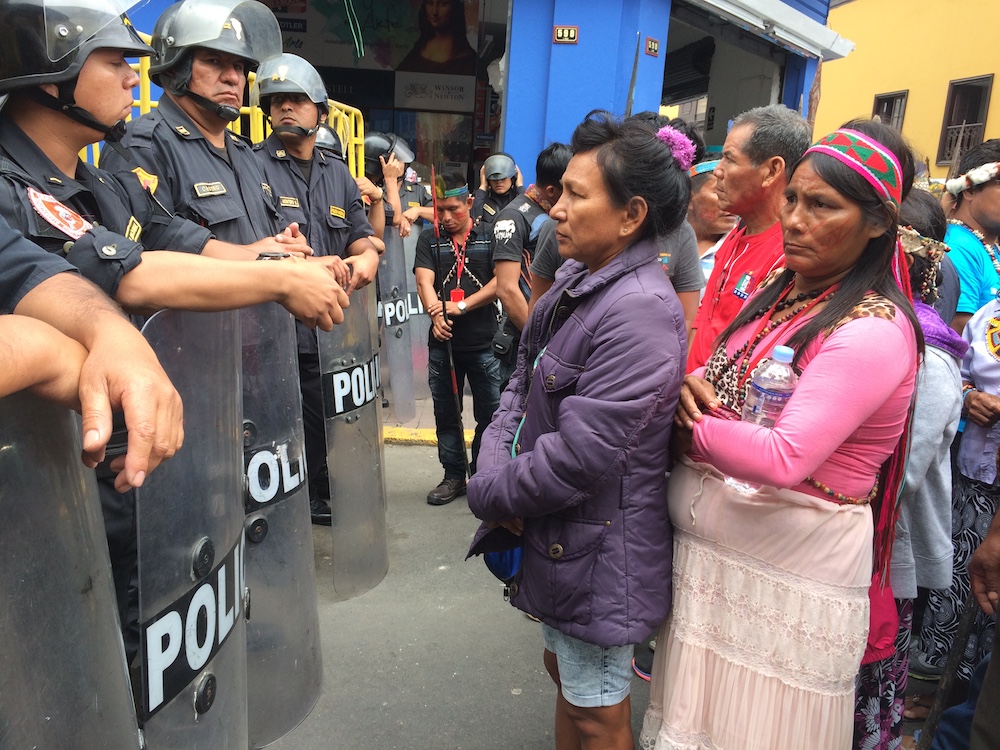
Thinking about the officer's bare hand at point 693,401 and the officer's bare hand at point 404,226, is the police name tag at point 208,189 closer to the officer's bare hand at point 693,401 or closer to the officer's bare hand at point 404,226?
the officer's bare hand at point 693,401

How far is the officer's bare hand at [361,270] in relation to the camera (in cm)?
300

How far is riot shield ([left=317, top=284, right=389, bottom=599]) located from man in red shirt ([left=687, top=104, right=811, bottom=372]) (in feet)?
4.84

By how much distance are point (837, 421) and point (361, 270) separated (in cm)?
209

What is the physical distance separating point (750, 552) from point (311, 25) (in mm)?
9906

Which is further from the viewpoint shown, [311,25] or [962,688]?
[311,25]

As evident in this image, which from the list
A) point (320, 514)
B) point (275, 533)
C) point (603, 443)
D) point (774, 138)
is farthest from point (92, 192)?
point (320, 514)

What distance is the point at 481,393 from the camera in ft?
15.4

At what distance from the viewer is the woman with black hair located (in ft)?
32.0

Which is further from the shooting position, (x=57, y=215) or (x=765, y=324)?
(x=765, y=324)

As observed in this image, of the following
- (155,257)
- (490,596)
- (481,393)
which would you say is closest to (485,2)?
(481,393)

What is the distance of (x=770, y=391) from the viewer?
5.54 ft

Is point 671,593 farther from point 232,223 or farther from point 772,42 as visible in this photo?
point 772,42

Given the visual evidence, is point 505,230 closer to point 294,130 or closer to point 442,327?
point 442,327

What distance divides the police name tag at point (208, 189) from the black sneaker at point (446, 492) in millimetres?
2353
